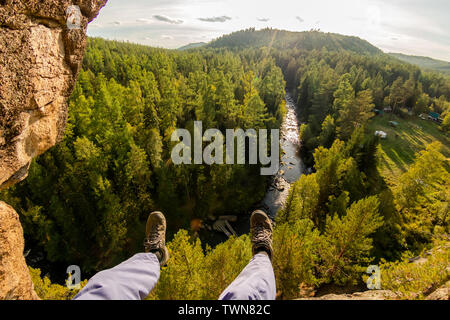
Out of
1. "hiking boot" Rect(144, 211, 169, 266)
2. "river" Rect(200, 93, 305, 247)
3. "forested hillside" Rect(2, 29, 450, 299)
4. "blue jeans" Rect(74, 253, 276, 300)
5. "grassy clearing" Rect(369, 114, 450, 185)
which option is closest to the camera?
"blue jeans" Rect(74, 253, 276, 300)

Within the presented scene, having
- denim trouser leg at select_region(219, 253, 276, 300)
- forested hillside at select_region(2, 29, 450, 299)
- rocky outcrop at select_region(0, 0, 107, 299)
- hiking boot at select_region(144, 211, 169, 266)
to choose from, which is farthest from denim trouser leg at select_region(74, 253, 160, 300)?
forested hillside at select_region(2, 29, 450, 299)

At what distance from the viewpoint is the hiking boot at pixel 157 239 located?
735cm

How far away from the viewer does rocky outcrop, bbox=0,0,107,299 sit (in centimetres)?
377

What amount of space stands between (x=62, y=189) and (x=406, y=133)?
66661 mm

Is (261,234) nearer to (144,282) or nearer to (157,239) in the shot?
(157,239)

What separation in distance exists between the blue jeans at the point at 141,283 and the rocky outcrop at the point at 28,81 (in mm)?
1672

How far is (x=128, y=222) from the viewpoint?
22234mm

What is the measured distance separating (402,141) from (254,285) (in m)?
55.9

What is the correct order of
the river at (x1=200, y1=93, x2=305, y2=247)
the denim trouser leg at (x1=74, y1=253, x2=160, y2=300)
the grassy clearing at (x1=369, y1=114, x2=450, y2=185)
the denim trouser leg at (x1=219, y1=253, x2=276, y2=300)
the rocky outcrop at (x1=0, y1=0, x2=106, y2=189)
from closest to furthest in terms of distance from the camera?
the rocky outcrop at (x1=0, y1=0, x2=106, y2=189), the denim trouser leg at (x1=74, y1=253, x2=160, y2=300), the denim trouser leg at (x1=219, y1=253, x2=276, y2=300), the river at (x1=200, y1=93, x2=305, y2=247), the grassy clearing at (x1=369, y1=114, x2=450, y2=185)

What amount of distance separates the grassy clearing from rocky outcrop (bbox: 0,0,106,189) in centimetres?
4022

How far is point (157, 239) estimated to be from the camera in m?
7.77

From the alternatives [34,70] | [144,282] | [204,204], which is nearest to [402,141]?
[204,204]

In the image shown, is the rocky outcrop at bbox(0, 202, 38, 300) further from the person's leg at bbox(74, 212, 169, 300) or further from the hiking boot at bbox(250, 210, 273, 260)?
the hiking boot at bbox(250, 210, 273, 260)
